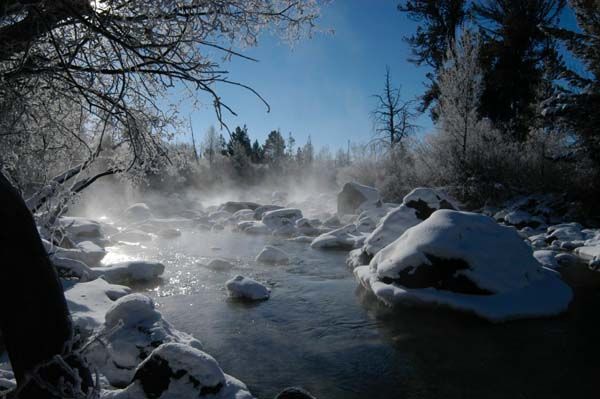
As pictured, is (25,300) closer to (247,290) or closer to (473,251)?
(247,290)

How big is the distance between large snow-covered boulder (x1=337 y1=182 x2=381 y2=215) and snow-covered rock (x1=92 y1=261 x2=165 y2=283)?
465 inches

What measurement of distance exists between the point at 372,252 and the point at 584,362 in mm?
5449

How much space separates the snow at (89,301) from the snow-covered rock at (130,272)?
141 cm

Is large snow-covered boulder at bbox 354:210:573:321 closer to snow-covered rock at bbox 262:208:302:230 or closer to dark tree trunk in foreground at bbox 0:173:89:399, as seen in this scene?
dark tree trunk in foreground at bbox 0:173:89:399

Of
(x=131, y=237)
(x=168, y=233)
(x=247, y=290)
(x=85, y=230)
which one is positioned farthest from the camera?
(x=168, y=233)

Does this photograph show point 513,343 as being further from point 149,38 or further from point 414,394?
point 149,38

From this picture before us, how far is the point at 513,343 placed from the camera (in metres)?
5.16

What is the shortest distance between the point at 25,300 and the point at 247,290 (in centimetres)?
577

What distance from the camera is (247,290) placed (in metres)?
7.38

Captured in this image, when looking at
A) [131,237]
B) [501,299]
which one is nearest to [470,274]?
[501,299]

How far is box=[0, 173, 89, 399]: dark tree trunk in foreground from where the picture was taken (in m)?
1.74

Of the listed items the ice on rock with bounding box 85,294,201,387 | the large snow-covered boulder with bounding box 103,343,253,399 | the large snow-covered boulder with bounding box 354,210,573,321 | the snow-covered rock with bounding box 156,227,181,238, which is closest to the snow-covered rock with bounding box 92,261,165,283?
the ice on rock with bounding box 85,294,201,387

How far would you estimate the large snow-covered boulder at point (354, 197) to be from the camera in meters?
19.1

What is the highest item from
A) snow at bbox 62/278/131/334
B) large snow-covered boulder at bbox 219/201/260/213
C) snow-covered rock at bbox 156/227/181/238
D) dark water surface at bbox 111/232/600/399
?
large snow-covered boulder at bbox 219/201/260/213
